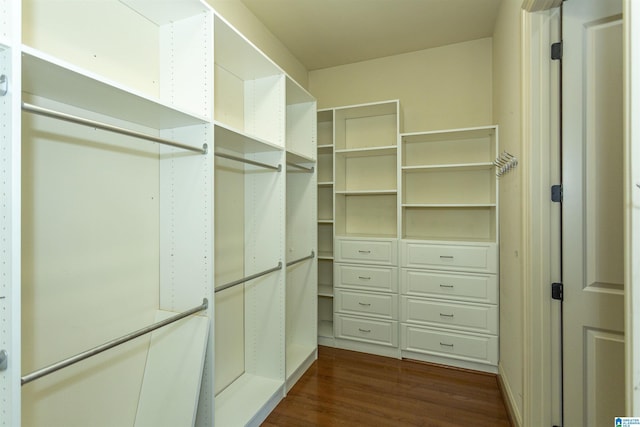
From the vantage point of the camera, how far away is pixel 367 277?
2.89 m

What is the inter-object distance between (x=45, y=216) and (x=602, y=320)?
2331 millimetres

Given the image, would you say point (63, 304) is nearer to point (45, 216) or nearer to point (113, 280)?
point (113, 280)

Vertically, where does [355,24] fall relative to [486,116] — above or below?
above

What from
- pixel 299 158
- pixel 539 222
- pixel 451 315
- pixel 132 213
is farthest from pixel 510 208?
pixel 132 213

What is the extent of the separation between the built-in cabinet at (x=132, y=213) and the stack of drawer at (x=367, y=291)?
0.87 meters

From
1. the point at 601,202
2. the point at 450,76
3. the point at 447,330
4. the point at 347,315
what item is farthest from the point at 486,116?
the point at 347,315

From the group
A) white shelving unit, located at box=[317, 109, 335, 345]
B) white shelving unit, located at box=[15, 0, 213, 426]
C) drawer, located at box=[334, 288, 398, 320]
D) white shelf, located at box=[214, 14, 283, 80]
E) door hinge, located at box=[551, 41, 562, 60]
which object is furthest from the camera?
white shelving unit, located at box=[317, 109, 335, 345]

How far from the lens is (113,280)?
144cm

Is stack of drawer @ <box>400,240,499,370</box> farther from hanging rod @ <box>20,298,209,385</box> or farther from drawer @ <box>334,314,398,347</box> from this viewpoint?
hanging rod @ <box>20,298,209,385</box>

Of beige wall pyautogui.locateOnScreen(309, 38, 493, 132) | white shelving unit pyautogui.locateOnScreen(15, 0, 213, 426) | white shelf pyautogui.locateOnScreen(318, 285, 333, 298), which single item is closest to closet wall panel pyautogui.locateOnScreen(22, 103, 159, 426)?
white shelving unit pyautogui.locateOnScreen(15, 0, 213, 426)

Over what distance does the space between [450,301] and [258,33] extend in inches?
107

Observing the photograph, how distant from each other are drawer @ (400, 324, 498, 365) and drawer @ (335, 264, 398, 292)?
1.25 feet

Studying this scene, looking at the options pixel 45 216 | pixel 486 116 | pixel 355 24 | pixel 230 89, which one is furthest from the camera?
pixel 486 116

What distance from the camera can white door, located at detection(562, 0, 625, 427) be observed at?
52.3 inches
